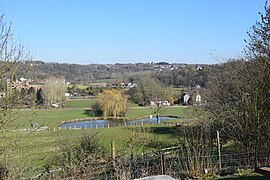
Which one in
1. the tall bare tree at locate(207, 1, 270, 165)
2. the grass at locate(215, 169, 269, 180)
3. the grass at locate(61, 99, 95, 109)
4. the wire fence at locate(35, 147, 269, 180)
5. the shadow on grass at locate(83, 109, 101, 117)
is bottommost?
the shadow on grass at locate(83, 109, 101, 117)

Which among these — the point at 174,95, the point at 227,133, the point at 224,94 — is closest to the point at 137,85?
the point at 174,95

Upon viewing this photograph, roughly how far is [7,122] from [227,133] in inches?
251

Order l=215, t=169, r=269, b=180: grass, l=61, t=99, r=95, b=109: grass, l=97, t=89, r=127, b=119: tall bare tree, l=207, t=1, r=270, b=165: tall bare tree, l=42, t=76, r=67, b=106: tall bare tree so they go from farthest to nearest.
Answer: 1. l=61, t=99, r=95, b=109: grass
2. l=97, t=89, r=127, b=119: tall bare tree
3. l=42, t=76, r=67, b=106: tall bare tree
4. l=207, t=1, r=270, b=165: tall bare tree
5. l=215, t=169, r=269, b=180: grass

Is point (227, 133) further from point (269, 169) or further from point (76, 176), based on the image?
point (76, 176)

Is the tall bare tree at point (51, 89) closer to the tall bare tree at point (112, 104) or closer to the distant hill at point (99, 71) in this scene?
the tall bare tree at point (112, 104)

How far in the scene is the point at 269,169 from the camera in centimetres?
618

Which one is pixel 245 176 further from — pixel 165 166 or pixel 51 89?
pixel 51 89

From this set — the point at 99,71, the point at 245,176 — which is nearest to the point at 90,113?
the point at 245,176

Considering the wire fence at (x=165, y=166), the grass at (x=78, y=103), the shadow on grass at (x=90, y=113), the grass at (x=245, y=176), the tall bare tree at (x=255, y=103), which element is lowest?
the shadow on grass at (x=90, y=113)

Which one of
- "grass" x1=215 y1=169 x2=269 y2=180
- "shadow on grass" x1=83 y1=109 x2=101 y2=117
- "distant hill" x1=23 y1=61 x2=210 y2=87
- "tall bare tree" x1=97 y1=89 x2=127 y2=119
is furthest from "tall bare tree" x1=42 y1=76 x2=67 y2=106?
"distant hill" x1=23 y1=61 x2=210 y2=87

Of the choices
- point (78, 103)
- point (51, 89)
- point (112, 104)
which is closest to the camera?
point (51, 89)

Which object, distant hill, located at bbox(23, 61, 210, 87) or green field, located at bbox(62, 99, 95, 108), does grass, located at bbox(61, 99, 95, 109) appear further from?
distant hill, located at bbox(23, 61, 210, 87)

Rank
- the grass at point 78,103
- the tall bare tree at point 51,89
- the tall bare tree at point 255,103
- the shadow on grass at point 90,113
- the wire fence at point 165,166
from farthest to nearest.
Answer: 1. the grass at point 78,103
2. the shadow on grass at point 90,113
3. the tall bare tree at point 51,89
4. the tall bare tree at point 255,103
5. the wire fence at point 165,166

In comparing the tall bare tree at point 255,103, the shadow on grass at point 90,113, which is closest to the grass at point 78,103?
the shadow on grass at point 90,113
